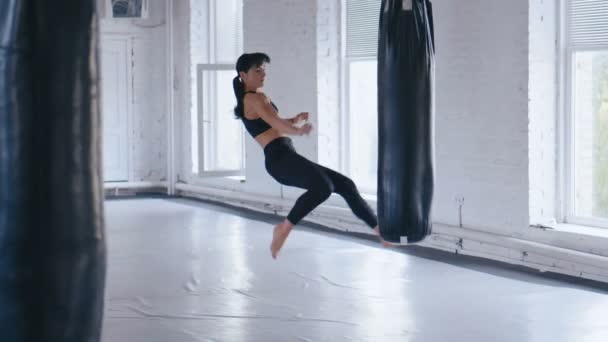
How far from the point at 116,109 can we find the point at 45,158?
29.4 ft

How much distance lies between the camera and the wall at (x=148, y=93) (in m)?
10.7

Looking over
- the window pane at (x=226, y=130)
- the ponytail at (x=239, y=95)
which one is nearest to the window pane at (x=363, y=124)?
the window pane at (x=226, y=130)

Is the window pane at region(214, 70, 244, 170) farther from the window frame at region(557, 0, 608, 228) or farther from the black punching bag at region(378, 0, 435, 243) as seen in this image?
the black punching bag at region(378, 0, 435, 243)

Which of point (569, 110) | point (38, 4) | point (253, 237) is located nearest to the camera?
point (38, 4)

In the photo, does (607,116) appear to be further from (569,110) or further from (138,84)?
(138,84)

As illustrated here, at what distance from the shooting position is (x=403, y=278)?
5.60m

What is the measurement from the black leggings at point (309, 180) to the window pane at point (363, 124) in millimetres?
2179

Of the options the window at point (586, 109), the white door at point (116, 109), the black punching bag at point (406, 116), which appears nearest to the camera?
the black punching bag at point (406, 116)

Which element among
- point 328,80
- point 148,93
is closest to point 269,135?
point 328,80

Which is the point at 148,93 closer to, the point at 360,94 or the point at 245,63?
the point at 360,94

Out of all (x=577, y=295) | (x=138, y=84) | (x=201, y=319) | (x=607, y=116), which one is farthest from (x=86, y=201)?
(x=138, y=84)

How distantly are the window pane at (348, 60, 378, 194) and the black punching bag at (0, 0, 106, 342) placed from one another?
565cm

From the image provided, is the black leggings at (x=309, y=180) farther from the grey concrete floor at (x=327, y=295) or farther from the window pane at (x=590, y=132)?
the window pane at (x=590, y=132)

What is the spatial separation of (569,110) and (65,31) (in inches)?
177
